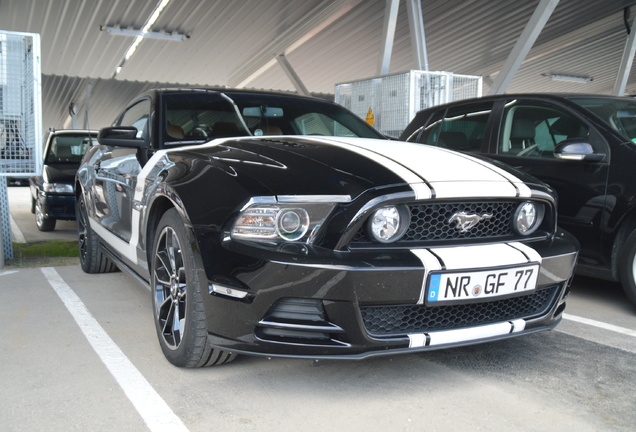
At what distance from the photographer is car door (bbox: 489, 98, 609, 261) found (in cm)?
391

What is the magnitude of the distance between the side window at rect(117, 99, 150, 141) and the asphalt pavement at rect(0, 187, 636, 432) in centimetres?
111

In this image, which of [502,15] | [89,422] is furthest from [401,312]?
[502,15]

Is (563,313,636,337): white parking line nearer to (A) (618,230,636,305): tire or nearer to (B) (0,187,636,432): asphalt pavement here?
(B) (0,187,636,432): asphalt pavement

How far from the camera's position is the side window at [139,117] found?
3518 millimetres

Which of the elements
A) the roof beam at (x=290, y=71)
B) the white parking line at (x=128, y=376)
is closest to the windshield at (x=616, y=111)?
the white parking line at (x=128, y=376)

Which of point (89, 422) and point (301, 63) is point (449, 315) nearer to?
point (89, 422)

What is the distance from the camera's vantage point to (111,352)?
299cm

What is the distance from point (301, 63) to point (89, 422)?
54.0ft

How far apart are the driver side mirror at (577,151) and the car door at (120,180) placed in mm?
2510

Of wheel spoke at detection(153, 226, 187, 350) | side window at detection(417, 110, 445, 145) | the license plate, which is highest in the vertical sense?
side window at detection(417, 110, 445, 145)

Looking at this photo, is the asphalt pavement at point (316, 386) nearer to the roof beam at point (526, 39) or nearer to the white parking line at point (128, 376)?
the white parking line at point (128, 376)

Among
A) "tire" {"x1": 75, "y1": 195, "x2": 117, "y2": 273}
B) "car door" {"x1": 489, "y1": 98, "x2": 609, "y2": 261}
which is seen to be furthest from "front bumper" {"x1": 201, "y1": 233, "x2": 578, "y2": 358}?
"tire" {"x1": 75, "y1": 195, "x2": 117, "y2": 273}

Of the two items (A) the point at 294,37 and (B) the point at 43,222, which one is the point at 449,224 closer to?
(B) the point at 43,222

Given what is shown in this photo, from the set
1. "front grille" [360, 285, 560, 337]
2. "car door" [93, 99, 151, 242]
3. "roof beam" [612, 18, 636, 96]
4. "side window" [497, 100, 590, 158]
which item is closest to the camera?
"front grille" [360, 285, 560, 337]
